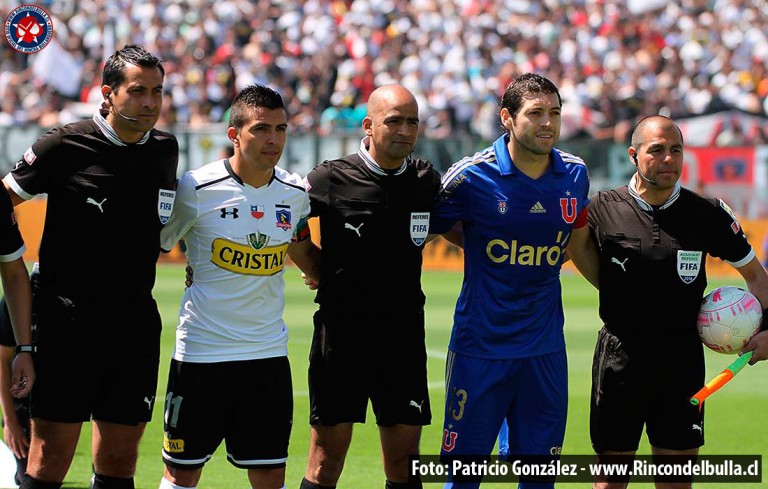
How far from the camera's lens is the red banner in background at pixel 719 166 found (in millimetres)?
21406

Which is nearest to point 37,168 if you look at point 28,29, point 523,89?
point 28,29

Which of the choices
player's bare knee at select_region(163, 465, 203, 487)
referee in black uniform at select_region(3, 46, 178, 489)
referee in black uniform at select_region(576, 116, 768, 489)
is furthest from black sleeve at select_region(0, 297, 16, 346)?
referee in black uniform at select_region(576, 116, 768, 489)

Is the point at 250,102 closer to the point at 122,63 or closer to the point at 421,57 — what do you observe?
the point at 122,63

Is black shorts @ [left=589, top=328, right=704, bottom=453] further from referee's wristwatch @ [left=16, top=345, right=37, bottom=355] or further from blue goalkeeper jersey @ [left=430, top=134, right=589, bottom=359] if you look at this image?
referee's wristwatch @ [left=16, top=345, right=37, bottom=355]

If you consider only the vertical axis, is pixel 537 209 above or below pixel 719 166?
below

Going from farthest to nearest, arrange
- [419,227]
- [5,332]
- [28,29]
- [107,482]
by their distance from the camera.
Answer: [28,29] → [5,332] → [419,227] → [107,482]

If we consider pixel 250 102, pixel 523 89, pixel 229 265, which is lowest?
pixel 229 265

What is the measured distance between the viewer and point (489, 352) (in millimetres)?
6172

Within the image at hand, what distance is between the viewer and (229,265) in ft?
19.6

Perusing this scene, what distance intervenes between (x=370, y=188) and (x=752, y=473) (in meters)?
3.78

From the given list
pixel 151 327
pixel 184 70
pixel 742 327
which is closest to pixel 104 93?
pixel 151 327

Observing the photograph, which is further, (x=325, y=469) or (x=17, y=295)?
(x=325, y=469)

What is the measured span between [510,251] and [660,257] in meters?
0.96

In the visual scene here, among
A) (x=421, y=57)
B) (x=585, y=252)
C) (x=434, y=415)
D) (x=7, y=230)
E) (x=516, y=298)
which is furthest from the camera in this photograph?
(x=421, y=57)
